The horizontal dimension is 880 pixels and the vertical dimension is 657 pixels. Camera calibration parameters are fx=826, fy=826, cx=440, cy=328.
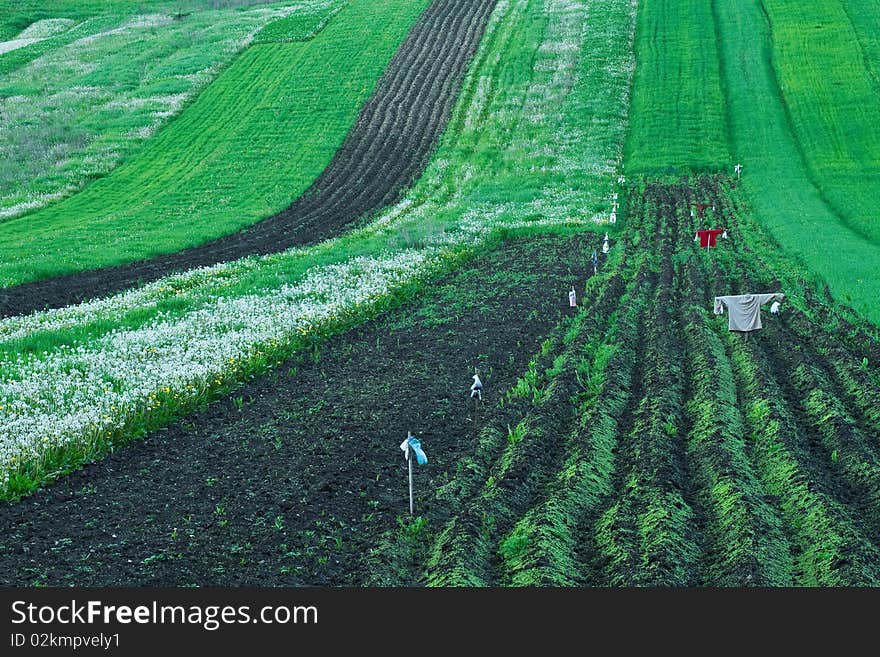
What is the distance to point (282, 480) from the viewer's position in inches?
559

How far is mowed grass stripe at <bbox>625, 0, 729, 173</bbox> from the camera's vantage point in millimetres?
53438

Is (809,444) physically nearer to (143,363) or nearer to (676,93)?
(143,363)

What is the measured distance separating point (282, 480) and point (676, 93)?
5737cm

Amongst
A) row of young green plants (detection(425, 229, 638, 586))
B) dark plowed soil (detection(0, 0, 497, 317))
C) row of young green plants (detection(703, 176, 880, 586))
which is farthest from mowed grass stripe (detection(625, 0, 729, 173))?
row of young green plants (detection(425, 229, 638, 586))

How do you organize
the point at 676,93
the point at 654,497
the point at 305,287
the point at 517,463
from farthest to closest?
the point at 676,93 < the point at 305,287 < the point at 517,463 < the point at 654,497

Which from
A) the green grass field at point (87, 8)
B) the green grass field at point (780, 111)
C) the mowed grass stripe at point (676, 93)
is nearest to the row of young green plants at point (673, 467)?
the green grass field at point (780, 111)

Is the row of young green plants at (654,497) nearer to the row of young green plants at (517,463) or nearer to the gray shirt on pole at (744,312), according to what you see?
the row of young green plants at (517,463)

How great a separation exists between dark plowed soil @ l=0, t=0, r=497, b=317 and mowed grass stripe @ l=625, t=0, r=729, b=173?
14510 mm

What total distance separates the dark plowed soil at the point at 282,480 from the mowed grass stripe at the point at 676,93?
34.7 meters

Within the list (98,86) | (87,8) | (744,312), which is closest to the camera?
(744,312)

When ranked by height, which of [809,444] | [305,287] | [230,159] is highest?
[809,444]

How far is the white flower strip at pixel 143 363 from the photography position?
15.3 metres

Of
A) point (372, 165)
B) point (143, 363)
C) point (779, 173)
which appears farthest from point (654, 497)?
point (372, 165)

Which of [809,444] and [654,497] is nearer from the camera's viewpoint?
[654,497]
